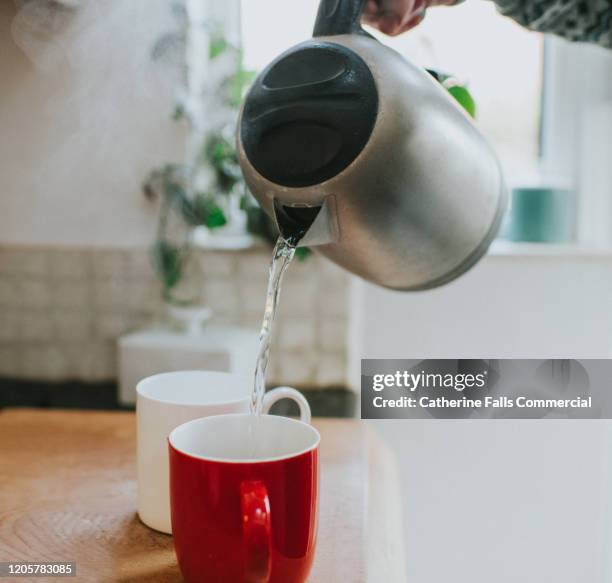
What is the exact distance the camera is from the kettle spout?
1.25ft

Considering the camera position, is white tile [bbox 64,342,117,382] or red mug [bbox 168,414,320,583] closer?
red mug [bbox 168,414,320,583]

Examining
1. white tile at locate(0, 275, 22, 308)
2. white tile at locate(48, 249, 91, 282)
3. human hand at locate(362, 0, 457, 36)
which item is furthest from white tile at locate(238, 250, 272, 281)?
human hand at locate(362, 0, 457, 36)

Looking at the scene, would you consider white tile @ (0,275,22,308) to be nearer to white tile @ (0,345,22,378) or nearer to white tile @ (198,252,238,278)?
white tile @ (0,345,22,378)

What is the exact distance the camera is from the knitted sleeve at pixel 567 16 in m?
0.49

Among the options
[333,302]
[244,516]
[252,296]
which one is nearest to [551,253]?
[333,302]

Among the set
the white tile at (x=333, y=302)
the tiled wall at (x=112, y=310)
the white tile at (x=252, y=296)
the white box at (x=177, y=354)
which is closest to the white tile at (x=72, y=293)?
the tiled wall at (x=112, y=310)


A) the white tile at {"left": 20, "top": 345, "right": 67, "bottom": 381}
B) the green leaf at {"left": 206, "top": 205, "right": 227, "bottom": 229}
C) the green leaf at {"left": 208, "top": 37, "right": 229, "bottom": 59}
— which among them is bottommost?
the white tile at {"left": 20, "top": 345, "right": 67, "bottom": 381}

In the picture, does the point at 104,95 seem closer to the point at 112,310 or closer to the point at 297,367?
the point at 112,310

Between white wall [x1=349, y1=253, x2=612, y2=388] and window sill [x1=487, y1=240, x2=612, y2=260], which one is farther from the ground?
window sill [x1=487, y1=240, x2=612, y2=260]

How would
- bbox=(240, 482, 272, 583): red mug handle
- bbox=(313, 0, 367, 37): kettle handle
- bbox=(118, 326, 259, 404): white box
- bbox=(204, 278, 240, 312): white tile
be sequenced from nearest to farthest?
bbox=(240, 482, 272, 583): red mug handle < bbox=(313, 0, 367, 37): kettle handle < bbox=(118, 326, 259, 404): white box < bbox=(204, 278, 240, 312): white tile

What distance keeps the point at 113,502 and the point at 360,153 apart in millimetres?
276

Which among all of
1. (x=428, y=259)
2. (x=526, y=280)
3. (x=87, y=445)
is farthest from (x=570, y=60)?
(x=87, y=445)

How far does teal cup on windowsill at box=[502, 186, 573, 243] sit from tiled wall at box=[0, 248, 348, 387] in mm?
325

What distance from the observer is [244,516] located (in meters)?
0.31
